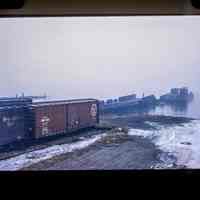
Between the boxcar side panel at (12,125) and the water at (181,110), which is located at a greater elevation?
the water at (181,110)

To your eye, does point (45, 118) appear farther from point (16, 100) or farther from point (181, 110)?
point (181, 110)

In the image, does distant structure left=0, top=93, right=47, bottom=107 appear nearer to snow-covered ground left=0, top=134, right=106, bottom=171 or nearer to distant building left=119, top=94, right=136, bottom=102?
snow-covered ground left=0, top=134, right=106, bottom=171

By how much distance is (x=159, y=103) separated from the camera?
220 cm

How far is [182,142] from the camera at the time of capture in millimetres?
2186

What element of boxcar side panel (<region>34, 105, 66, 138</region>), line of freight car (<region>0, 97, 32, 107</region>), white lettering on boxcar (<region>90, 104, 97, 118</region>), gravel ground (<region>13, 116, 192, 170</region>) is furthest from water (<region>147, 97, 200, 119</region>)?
line of freight car (<region>0, 97, 32, 107</region>)

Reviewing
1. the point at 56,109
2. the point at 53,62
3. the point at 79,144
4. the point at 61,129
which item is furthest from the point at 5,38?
the point at 79,144

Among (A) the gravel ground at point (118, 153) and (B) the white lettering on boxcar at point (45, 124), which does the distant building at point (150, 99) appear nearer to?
(A) the gravel ground at point (118, 153)

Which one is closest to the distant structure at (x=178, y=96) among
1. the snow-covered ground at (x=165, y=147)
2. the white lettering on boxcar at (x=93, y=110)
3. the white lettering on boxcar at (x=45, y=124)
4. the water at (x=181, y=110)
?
the water at (x=181, y=110)

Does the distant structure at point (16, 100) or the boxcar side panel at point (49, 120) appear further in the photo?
the boxcar side panel at point (49, 120)

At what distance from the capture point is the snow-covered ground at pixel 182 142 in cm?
217

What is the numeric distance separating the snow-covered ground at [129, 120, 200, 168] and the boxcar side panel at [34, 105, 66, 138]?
53 centimetres

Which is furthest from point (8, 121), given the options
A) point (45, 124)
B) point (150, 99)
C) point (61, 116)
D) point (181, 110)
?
point (181, 110)
